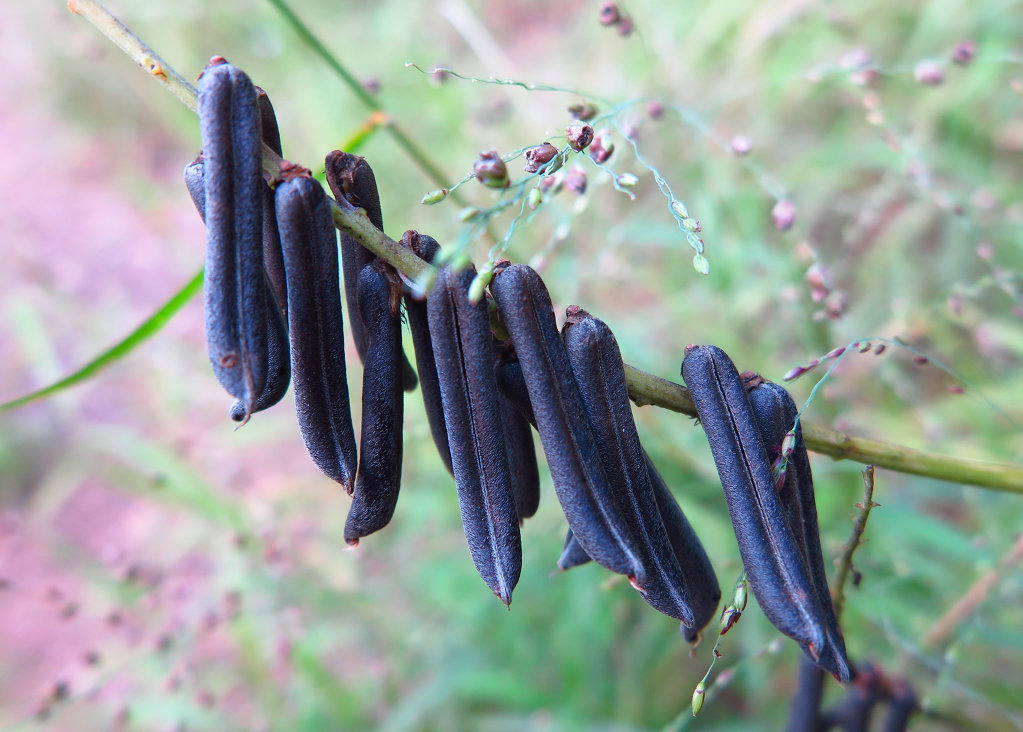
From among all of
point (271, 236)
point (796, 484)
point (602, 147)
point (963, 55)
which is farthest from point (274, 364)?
point (963, 55)

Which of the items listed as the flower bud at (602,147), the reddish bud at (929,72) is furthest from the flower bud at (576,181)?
the reddish bud at (929,72)

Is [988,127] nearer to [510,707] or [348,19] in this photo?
[510,707]

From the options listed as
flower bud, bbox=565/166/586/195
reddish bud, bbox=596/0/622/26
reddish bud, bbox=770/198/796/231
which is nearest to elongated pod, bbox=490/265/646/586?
flower bud, bbox=565/166/586/195

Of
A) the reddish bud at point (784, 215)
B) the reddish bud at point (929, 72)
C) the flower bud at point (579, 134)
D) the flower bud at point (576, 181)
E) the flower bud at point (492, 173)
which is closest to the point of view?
the flower bud at point (492, 173)

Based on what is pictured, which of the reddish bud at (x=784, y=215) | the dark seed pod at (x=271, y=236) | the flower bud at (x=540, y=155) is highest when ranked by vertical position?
the dark seed pod at (x=271, y=236)

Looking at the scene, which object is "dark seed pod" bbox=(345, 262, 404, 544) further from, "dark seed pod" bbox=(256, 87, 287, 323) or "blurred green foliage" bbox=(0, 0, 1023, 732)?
"blurred green foliage" bbox=(0, 0, 1023, 732)

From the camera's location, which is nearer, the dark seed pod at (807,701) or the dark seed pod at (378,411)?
the dark seed pod at (378,411)

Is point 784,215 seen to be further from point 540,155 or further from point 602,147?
point 540,155

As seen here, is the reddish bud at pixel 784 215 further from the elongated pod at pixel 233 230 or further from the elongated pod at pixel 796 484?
the elongated pod at pixel 233 230
